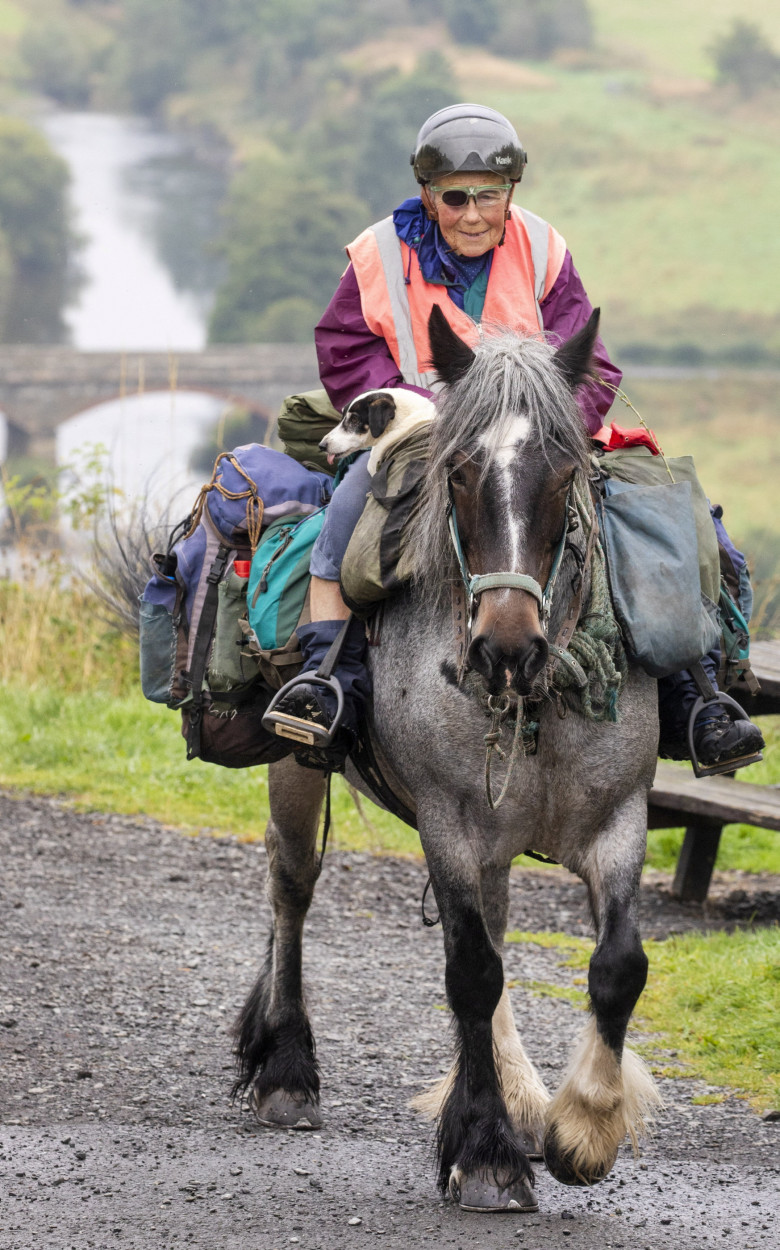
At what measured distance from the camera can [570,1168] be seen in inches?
138

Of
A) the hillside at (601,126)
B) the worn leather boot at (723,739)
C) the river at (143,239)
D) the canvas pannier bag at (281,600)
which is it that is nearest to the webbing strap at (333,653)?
the canvas pannier bag at (281,600)

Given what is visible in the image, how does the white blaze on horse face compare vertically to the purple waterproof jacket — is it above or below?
below

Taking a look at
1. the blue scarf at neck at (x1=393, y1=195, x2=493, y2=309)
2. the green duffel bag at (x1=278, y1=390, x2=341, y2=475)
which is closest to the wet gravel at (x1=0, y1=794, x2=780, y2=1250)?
the green duffel bag at (x1=278, y1=390, x2=341, y2=475)

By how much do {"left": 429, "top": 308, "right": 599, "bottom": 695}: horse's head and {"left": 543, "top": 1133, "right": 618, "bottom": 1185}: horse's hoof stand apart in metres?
1.26

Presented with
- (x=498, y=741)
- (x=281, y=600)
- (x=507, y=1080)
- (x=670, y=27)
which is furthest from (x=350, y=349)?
(x=670, y=27)

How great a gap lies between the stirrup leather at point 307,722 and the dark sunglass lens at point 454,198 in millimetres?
1421

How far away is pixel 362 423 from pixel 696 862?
4.07 m

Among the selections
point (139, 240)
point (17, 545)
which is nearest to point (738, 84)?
point (139, 240)

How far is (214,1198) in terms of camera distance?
379 centimetres

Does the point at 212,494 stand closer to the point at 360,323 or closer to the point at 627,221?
the point at 360,323

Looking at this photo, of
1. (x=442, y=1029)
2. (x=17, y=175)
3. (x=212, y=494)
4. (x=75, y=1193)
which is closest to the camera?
(x=75, y=1193)

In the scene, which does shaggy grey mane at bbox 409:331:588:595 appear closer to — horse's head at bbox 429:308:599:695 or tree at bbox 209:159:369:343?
horse's head at bbox 429:308:599:695

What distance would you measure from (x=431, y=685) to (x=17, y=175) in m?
63.3

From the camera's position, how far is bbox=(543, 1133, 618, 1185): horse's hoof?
3.50 metres
